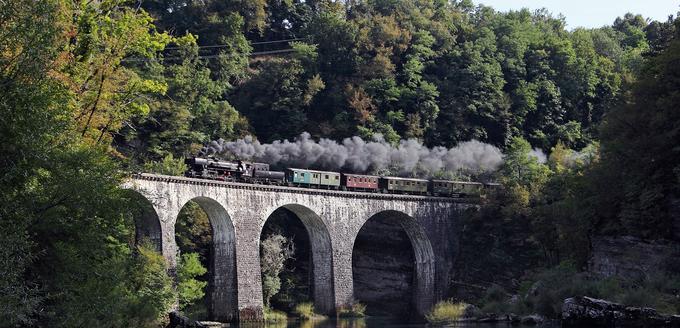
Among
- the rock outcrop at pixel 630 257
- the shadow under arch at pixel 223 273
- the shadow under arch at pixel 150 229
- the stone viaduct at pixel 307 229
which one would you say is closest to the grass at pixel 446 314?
the stone viaduct at pixel 307 229

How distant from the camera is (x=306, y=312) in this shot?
54.0 meters

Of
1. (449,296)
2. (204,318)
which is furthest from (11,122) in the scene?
(449,296)

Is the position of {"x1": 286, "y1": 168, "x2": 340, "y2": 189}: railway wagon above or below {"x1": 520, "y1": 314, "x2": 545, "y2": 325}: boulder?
above

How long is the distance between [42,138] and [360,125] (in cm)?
4938

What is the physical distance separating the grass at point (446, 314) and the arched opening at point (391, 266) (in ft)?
18.1

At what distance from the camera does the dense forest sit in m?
19.8

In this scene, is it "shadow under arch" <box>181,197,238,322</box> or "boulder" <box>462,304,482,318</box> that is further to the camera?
"shadow under arch" <box>181,197,238,322</box>

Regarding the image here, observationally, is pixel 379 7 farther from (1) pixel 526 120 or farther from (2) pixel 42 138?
(2) pixel 42 138

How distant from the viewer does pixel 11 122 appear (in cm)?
1880

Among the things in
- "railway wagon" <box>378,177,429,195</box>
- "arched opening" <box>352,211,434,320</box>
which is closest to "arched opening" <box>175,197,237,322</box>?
"railway wagon" <box>378,177,429,195</box>

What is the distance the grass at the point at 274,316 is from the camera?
169 feet

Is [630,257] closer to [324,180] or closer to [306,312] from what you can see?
[324,180]

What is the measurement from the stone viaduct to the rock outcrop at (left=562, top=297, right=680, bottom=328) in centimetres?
2067

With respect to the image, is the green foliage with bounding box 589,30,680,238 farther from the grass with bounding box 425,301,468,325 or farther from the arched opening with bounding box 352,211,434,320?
the arched opening with bounding box 352,211,434,320
